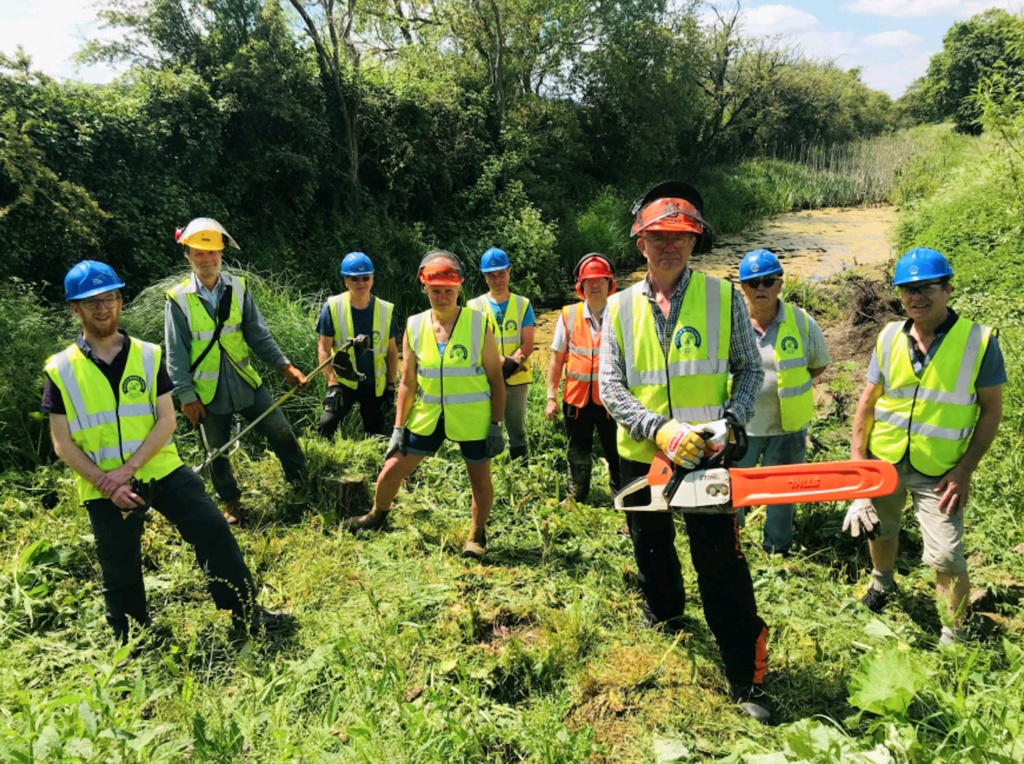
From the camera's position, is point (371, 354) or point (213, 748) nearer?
point (213, 748)

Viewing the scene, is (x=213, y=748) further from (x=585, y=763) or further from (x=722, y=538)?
(x=722, y=538)

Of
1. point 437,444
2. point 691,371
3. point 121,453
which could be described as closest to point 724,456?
point 691,371

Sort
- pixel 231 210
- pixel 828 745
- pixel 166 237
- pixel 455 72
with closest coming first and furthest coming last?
pixel 828 745 → pixel 166 237 → pixel 231 210 → pixel 455 72

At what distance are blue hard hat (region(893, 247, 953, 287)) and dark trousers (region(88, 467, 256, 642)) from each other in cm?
339

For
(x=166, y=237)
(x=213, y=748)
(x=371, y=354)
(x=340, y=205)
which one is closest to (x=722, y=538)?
(x=213, y=748)

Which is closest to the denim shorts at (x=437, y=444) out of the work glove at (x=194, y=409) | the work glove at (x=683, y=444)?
the work glove at (x=194, y=409)

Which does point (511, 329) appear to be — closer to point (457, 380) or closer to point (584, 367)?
point (584, 367)

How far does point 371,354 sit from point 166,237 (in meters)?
4.63

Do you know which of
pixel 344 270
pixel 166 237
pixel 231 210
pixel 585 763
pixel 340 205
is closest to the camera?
pixel 585 763

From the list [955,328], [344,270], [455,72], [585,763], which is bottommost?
[585,763]

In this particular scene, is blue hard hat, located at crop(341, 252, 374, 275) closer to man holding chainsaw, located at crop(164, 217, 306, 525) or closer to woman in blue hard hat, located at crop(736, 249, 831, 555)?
man holding chainsaw, located at crop(164, 217, 306, 525)

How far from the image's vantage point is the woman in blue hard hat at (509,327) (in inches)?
194

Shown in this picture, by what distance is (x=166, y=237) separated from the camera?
786cm

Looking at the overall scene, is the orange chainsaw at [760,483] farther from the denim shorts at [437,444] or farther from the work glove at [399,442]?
the work glove at [399,442]
